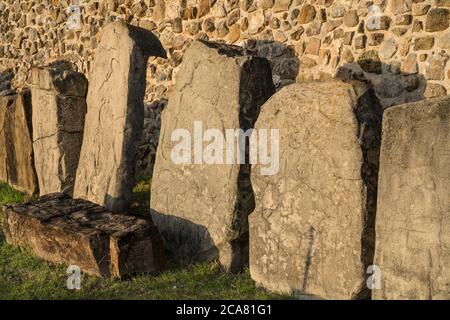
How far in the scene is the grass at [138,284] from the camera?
11.3ft

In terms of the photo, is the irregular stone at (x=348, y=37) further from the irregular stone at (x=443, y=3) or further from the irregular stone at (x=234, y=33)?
the irregular stone at (x=234, y=33)

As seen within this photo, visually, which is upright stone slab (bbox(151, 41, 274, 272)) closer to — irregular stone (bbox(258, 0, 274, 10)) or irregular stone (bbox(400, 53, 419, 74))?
irregular stone (bbox(400, 53, 419, 74))

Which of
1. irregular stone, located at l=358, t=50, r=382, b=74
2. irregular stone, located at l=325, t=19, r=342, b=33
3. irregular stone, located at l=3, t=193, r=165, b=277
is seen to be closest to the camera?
irregular stone, located at l=3, t=193, r=165, b=277

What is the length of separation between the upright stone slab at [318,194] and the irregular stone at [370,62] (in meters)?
1.29

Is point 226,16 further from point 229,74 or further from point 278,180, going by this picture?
point 278,180

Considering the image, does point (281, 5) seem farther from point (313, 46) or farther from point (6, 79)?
point (6, 79)

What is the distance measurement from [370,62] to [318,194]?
1.66 metres

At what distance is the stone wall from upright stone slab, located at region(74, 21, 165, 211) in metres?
1.17

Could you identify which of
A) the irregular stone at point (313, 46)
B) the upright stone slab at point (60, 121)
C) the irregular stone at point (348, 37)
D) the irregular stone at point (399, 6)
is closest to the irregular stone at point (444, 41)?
the irregular stone at point (399, 6)

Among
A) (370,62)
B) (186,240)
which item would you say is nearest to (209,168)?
(186,240)

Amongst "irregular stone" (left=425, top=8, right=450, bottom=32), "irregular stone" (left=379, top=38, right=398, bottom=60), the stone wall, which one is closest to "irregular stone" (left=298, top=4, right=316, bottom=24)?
the stone wall

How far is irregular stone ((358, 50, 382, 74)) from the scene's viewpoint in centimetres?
446

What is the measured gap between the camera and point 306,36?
4977 millimetres

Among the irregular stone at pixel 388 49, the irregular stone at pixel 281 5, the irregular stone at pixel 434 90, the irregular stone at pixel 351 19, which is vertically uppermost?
the irregular stone at pixel 281 5
